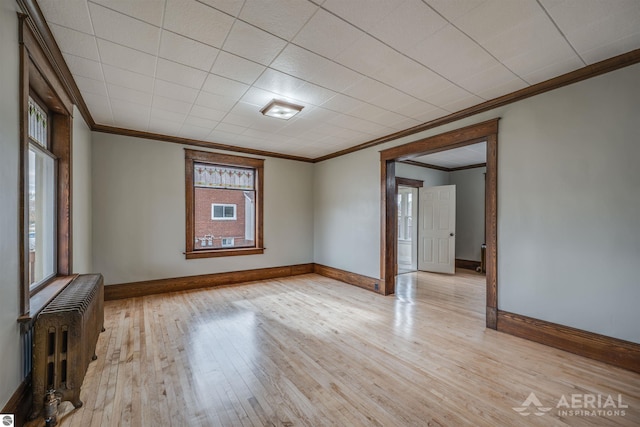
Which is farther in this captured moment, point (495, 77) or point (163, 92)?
point (163, 92)

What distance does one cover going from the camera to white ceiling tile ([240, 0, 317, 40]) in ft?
6.05

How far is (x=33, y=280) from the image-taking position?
2422mm

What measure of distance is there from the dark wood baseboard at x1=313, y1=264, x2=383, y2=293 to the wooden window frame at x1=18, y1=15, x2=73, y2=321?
164 inches

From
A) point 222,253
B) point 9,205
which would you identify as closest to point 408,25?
point 9,205

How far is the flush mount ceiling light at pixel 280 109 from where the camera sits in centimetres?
341

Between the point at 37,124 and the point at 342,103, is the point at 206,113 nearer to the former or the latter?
Answer: the point at 37,124

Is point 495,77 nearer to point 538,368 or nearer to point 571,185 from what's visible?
point 571,185

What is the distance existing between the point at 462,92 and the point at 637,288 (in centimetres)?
240

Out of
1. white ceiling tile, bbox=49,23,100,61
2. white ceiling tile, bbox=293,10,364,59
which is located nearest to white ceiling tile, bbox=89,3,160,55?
white ceiling tile, bbox=49,23,100,61

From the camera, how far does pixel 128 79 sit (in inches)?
113

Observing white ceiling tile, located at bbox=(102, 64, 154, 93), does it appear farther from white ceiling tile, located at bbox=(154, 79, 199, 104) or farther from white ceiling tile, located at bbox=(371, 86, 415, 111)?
white ceiling tile, located at bbox=(371, 86, 415, 111)

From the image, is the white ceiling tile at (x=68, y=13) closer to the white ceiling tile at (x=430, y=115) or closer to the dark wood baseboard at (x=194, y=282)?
the white ceiling tile at (x=430, y=115)

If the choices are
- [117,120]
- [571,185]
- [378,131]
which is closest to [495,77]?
[571,185]

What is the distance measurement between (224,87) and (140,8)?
1144mm
